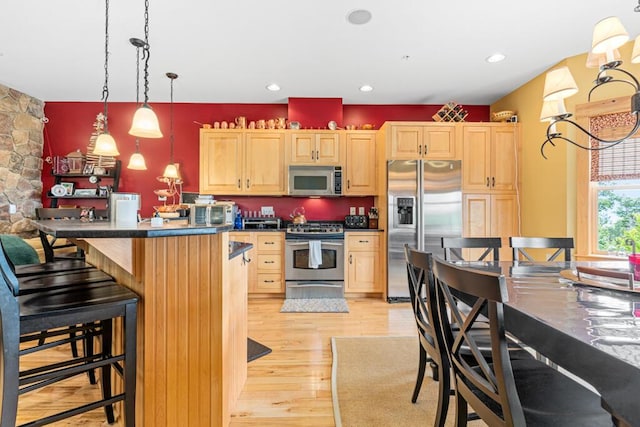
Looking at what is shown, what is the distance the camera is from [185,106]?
14.7 feet

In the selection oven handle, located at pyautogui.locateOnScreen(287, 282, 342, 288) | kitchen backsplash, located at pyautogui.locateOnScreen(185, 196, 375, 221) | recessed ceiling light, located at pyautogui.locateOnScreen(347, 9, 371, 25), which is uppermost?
recessed ceiling light, located at pyautogui.locateOnScreen(347, 9, 371, 25)

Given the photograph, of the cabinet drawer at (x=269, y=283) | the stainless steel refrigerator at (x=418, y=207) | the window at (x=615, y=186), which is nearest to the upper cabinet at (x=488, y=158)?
the stainless steel refrigerator at (x=418, y=207)

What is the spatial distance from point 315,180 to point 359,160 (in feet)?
2.29

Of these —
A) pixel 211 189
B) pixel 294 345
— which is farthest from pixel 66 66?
pixel 294 345

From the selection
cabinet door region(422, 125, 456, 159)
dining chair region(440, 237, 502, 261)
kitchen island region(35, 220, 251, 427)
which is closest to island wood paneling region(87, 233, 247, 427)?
kitchen island region(35, 220, 251, 427)

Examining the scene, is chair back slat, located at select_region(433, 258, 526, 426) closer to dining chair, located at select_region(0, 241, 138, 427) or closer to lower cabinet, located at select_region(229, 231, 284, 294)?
dining chair, located at select_region(0, 241, 138, 427)

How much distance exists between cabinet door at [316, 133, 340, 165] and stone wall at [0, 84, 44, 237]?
407 cm

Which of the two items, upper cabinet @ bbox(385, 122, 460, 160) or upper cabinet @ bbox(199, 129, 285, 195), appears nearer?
upper cabinet @ bbox(385, 122, 460, 160)

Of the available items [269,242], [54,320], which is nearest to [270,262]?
[269,242]

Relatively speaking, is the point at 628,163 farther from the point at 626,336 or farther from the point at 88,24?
the point at 88,24

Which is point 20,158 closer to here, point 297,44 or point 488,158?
point 297,44

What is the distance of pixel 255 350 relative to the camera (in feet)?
8.09

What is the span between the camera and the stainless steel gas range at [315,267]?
12.8 ft

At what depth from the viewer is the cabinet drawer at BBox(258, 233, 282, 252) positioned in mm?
3947
